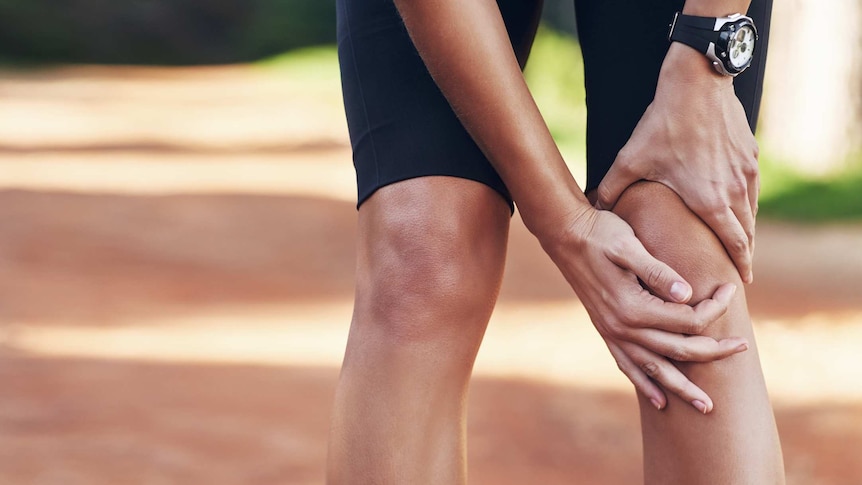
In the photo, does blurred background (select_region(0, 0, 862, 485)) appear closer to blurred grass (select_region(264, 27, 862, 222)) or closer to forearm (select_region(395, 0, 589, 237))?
blurred grass (select_region(264, 27, 862, 222))

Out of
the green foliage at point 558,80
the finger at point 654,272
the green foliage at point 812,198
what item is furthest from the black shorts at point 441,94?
the green foliage at point 558,80

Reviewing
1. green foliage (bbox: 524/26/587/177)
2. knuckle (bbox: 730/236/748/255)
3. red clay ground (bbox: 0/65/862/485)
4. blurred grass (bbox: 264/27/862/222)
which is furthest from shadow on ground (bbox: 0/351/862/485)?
green foliage (bbox: 524/26/587/177)

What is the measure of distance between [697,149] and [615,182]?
85 mm

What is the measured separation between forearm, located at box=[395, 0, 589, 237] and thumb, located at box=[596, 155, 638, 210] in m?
0.04

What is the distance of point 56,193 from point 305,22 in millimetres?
13361

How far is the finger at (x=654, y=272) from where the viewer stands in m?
1.01

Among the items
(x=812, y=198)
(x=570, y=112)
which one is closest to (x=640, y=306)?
(x=812, y=198)

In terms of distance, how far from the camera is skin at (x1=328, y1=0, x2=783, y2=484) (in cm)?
102

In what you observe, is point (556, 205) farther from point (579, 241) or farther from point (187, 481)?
point (187, 481)

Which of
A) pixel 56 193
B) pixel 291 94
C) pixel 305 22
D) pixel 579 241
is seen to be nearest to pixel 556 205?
pixel 579 241

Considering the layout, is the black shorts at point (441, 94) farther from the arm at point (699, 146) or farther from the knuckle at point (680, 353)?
the knuckle at point (680, 353)

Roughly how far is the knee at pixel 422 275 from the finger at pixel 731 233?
22 cm

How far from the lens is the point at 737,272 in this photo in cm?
106

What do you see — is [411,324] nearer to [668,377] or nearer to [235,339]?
[668,377]
